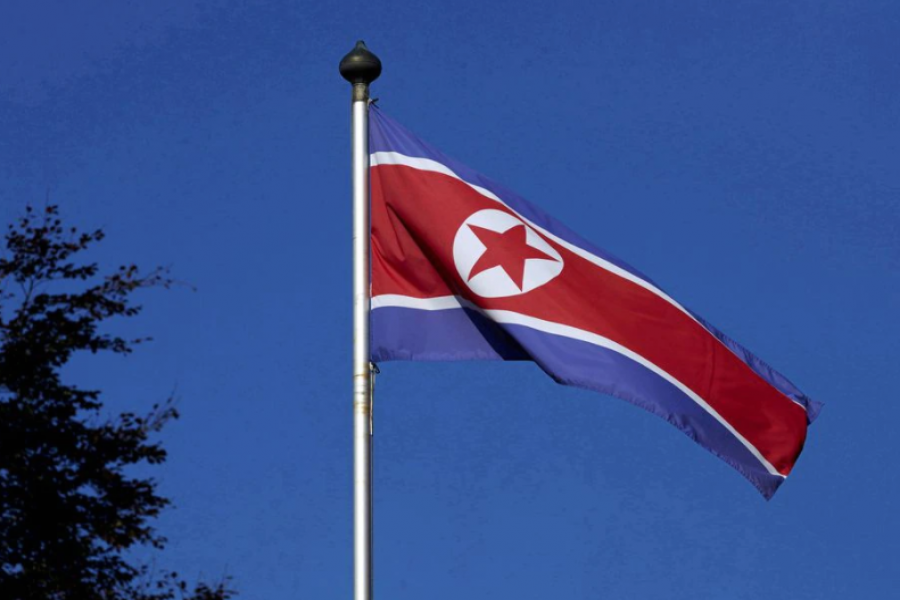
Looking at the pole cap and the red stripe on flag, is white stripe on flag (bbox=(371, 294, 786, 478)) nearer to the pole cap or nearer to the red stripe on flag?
the red stripe on flag

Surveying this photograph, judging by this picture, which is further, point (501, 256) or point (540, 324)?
point (501, 256)

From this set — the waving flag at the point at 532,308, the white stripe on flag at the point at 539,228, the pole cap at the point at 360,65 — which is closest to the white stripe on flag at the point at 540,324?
the waving flag at the point at 532,308

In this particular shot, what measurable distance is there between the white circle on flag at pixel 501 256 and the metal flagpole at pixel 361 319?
976 mm

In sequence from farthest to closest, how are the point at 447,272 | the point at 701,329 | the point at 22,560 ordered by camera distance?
the point at 701,329, the point at 447,272, the point at 22,560

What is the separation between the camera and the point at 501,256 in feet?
56.3

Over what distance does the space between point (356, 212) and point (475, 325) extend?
56.7 inches

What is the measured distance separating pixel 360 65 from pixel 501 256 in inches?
79.1

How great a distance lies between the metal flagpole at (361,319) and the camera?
49.8 feet

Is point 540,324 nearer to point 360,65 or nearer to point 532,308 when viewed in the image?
point 532,308

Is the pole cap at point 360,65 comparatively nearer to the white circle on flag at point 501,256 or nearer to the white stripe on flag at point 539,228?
the white stripe on flag at point 539,228

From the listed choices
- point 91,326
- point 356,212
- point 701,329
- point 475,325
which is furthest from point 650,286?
point 91,326

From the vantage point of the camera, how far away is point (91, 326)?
1711cm

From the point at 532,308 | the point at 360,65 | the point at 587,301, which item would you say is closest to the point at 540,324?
the point at 532,308

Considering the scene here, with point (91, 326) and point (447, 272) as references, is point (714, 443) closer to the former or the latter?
point (447, 272)
